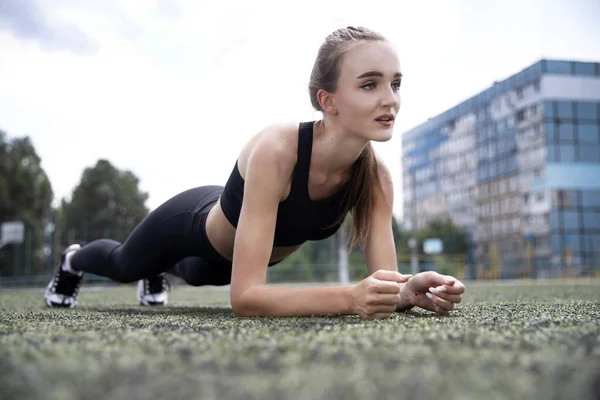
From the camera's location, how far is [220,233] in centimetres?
201

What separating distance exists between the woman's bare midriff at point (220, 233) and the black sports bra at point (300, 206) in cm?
5

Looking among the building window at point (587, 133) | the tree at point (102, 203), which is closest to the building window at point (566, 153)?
the building window at point (587, 133)

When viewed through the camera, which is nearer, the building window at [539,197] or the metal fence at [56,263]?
the metal fence at [56,263]

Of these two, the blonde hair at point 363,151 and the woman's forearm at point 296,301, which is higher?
the blonde hair at point 363,151

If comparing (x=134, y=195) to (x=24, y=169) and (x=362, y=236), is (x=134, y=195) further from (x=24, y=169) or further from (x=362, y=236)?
(x=362, y=236)

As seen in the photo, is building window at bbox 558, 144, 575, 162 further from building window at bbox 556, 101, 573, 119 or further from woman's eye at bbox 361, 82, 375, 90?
woman's eye at bbox 361, 82, 375, 90

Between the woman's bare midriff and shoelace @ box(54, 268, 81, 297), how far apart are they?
3.19 ft

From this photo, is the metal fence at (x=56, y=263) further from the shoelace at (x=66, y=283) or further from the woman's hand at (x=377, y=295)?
the woman's hand at (x=377, y=295)

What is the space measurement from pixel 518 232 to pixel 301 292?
1025 inches

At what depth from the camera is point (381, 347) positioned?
89 cm

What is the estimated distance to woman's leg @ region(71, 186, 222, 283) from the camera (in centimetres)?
217

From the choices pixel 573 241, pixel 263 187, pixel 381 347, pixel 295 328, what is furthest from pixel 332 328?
pixel 573 241

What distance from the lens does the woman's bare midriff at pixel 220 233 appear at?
197cm

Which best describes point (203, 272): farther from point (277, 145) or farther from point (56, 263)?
point (56, 263)
